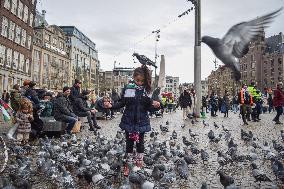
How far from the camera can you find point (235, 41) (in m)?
6.98

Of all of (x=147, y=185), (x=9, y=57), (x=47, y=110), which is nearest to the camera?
(x=147, y=185)

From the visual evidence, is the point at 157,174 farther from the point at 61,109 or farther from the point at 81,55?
the point at 81,55

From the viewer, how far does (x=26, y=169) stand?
595cm

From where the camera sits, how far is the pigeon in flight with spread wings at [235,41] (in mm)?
6668

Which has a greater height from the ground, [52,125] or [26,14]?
[26,14]

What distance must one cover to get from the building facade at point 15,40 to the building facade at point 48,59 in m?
15.9

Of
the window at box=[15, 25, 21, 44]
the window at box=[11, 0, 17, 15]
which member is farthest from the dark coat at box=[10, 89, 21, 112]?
the window at box=[15, 25, 21, 44]

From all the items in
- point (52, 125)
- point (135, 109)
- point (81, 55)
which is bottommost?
point (52, 125)

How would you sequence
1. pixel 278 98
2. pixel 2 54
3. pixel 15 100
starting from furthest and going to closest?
pixel 2 54 < pixel 278 98 < pixel 15 100

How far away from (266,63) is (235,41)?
92472 mm

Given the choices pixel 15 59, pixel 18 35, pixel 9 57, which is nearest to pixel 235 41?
pixel 9 57

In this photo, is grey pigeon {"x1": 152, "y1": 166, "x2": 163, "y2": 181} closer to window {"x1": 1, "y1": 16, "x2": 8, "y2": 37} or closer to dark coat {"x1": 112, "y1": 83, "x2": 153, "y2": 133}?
dark coat {"x1": 112, "y1": 83, "x2": 153, "y2": 133}

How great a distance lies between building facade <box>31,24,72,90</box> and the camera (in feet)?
213

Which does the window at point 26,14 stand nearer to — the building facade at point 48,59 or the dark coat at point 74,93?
the building facade at point 48,59
